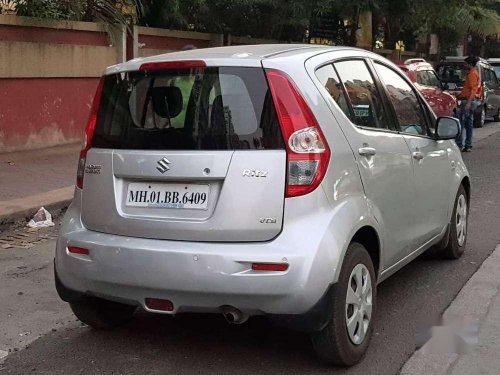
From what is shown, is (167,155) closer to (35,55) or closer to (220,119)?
(220,119)

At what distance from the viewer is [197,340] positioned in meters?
4.25

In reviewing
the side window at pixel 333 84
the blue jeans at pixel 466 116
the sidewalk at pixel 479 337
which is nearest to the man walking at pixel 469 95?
the blue jeans at pixel 466 116

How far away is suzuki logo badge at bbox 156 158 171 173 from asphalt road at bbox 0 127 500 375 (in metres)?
1.12

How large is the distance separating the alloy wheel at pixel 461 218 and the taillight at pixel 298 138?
2.64m

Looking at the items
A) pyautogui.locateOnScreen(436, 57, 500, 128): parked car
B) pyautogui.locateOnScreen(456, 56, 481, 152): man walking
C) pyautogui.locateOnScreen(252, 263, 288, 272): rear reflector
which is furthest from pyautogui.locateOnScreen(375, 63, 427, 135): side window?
pyautogui.locateOnScreen(436, 57, 500, 128): parked car

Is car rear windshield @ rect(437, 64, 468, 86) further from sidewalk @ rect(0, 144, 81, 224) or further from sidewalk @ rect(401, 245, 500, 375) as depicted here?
sidewalk @ rect(401, 245, 500, 375)

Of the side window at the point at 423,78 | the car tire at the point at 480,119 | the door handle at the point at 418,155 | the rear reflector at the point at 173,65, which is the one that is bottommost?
the car tire at the point at 480,119

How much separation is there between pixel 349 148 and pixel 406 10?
486 inches

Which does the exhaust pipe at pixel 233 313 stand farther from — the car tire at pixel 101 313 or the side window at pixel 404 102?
the side window at pixel 404 102

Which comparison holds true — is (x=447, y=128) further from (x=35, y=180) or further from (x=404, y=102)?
(x=35, y=180)

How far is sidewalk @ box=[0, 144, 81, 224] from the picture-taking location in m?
7.56

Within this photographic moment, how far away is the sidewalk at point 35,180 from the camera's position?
7562 mm

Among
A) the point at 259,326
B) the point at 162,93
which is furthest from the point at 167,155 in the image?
the point at 259,326

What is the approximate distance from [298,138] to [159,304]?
3.75ft
